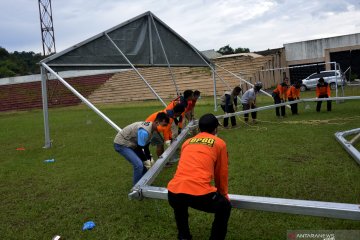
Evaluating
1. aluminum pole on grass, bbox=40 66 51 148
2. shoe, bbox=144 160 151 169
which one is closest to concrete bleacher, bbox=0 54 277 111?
aluminum pole on grass, bbox=40 66 51 148

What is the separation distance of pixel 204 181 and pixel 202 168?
0.13m

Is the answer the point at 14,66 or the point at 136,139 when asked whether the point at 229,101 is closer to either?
the point at 136,139

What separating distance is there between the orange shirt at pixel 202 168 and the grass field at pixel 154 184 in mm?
898

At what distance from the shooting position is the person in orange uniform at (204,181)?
354cm

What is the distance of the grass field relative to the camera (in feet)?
14.7

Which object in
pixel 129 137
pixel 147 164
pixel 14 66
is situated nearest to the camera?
pixel 129 137

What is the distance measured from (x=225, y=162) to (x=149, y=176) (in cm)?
120

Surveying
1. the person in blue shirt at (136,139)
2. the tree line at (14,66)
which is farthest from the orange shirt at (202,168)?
the tree line at (14,66)

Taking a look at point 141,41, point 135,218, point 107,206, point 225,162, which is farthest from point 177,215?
point 141,41

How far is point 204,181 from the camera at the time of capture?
3553 millimetres

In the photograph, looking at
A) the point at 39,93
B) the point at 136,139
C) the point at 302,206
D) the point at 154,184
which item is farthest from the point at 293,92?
the point at 39,93

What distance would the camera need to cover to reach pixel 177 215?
3869mm

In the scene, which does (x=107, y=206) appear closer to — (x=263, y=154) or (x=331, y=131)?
(x=263, y=154)

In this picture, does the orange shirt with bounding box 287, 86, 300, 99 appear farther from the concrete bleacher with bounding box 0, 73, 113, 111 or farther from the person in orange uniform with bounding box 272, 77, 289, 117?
the concrete bleacher with bounding box 0, 73, 113, 111
